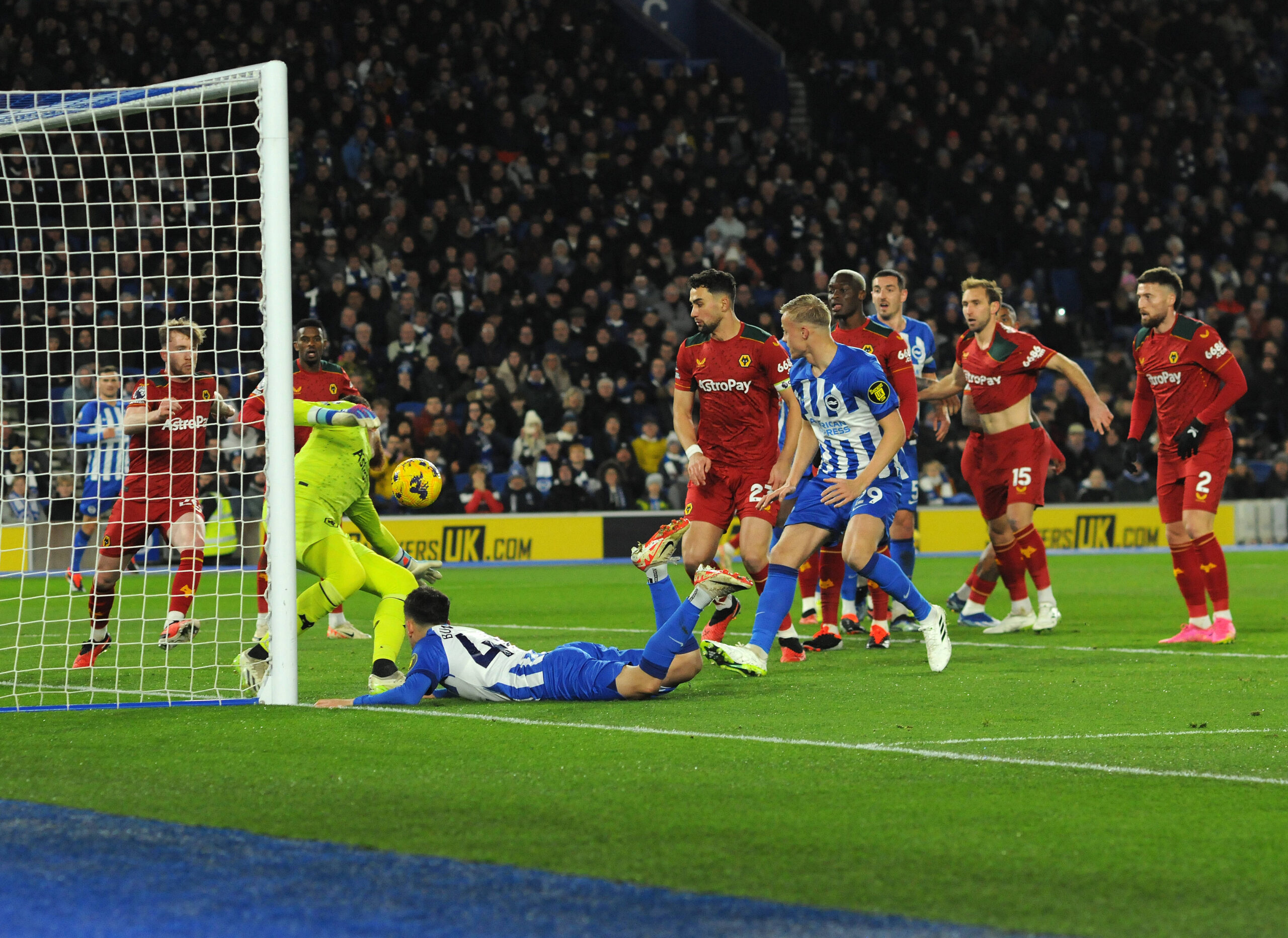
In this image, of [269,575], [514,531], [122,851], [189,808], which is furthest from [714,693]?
[514,531]

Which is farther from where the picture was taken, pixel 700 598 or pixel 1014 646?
pixel 1014 646

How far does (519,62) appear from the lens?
85.0 ft

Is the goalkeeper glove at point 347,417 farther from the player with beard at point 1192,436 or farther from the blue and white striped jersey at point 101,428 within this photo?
the player with beard at point 1192,436

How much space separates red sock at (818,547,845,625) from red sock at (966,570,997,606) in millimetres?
1590

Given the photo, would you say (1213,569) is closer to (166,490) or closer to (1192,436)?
(1192,436)

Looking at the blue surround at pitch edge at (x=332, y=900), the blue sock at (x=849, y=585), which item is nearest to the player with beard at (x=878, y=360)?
the blue sock at (x=849, y=585)

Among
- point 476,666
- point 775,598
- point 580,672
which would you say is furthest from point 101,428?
point 775,598

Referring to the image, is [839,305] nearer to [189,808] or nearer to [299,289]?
[189,808]

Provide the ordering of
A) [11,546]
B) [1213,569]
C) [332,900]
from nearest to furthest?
[332,900] → [1213,569] → [11,546]

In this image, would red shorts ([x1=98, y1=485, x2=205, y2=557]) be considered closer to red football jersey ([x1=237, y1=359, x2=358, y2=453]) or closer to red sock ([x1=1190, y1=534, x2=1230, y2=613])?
red football jersey ([x1=237, y1=359, x2=358, y2=453])

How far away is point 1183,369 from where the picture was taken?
1085cm

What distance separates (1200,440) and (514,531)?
12.1m

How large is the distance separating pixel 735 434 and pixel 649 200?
16.1 m

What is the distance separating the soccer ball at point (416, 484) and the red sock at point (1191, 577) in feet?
16.5
